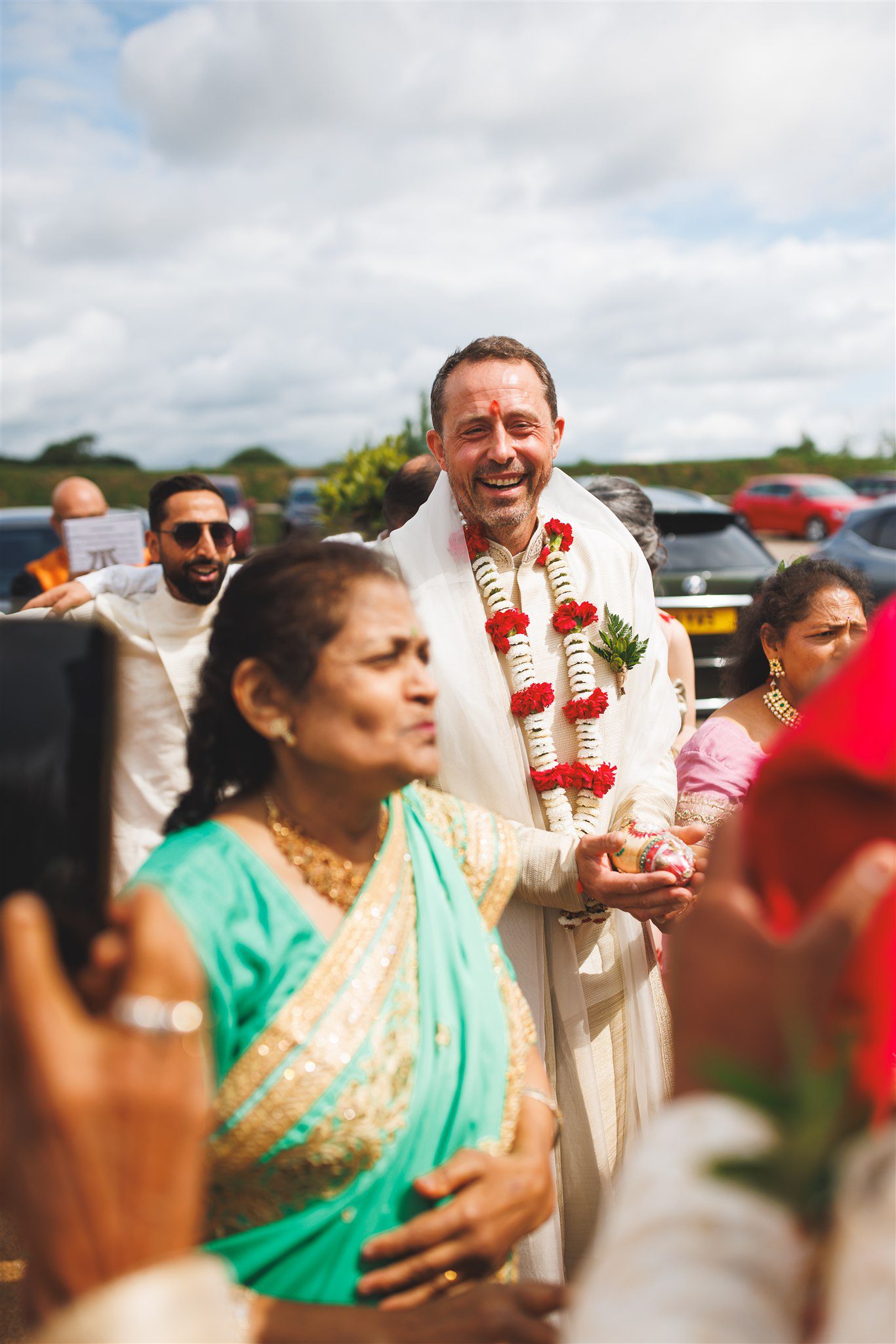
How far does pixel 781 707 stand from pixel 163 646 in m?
2.04

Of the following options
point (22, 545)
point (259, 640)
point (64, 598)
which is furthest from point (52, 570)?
point (259, 640)

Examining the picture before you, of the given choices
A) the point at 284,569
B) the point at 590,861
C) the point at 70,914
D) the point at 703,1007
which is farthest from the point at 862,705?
the point at 590,861

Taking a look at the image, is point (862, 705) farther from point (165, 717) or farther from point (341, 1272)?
point (165, 717)

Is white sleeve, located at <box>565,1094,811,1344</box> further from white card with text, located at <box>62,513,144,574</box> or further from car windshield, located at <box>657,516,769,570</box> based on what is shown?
car windshield, located at <box>657,516,769,570</box>

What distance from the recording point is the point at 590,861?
7.74ft

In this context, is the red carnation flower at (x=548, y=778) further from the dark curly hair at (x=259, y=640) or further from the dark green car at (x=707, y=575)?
the dark green car at (x=707, y=575)

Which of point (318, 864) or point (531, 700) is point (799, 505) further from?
point (318, 864)

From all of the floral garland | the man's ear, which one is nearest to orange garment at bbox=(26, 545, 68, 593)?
the man's ear

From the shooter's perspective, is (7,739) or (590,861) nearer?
(7,739)

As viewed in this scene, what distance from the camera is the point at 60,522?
6.14m

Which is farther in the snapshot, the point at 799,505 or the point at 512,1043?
the point at 799,505

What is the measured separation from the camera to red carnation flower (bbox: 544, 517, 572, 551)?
2947 millimetres

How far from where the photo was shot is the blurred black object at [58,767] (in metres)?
0.97

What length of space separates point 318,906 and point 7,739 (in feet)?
2.22
